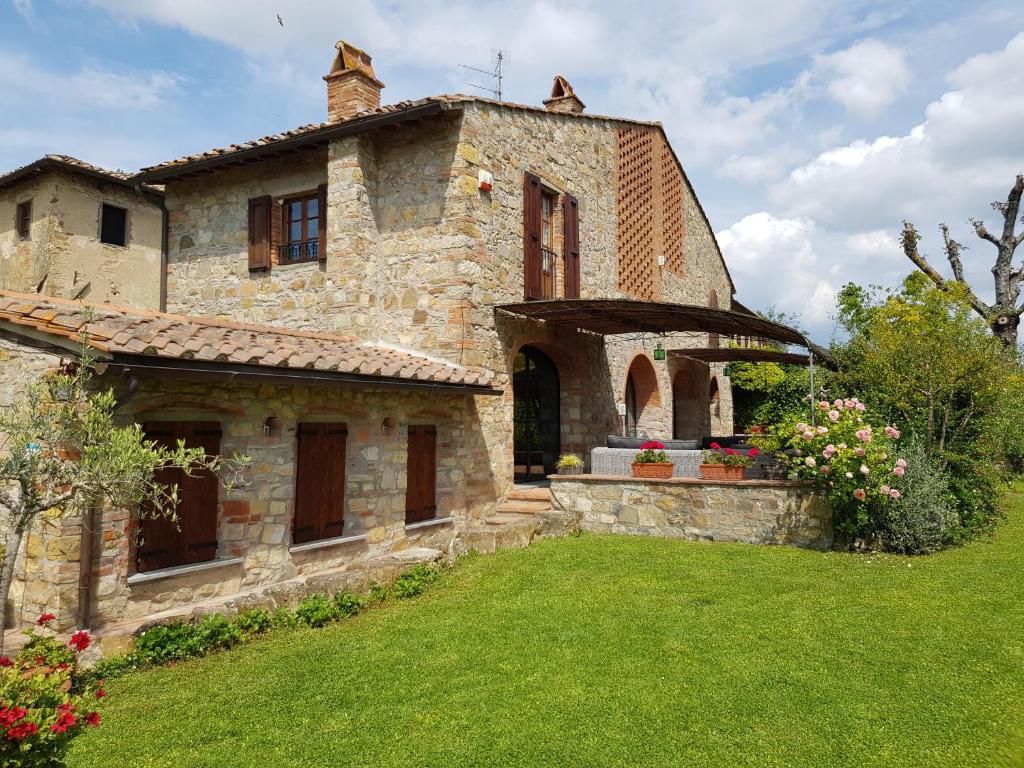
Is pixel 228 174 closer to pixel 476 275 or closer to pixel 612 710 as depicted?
pixel 476 275

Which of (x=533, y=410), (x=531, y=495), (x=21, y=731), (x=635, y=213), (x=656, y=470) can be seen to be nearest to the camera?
(x=21, y=731)

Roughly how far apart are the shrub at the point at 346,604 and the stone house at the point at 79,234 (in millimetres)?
8341

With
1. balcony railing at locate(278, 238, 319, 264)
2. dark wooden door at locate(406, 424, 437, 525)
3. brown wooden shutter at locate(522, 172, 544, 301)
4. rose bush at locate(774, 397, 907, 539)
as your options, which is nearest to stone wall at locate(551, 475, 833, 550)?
rose bush at locate(774, 397, 907, 539)

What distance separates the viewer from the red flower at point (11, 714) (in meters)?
2.61

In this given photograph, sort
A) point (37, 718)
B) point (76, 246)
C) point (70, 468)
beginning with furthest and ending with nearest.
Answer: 1. point (76, 246)
2. point (70, 468)
3. point (37, 718)

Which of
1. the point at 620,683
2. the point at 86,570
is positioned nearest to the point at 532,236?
the point at 86,570

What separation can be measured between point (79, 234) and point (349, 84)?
530 cm

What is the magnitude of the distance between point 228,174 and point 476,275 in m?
5.38

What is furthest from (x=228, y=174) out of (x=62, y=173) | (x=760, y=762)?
(x=760, y=762)

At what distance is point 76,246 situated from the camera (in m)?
11.5

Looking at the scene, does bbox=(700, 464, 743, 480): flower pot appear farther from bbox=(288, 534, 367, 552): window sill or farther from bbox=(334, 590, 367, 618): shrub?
bbox=(334, 590, 367, 618): shrub

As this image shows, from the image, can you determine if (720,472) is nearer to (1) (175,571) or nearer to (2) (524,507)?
(2) (524,507)

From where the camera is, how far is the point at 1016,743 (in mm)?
3773

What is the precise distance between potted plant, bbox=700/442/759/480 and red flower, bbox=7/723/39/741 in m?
8.31
